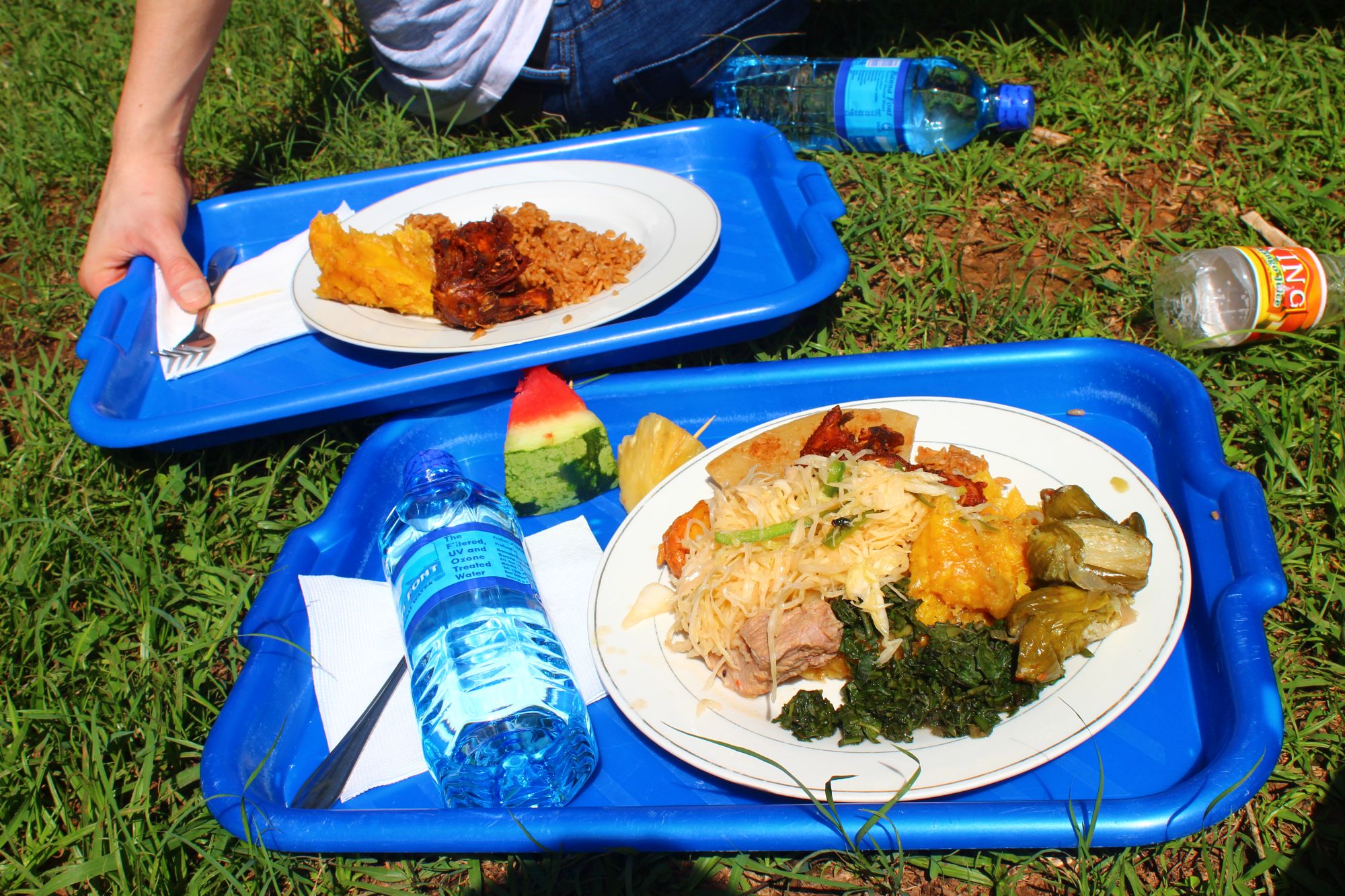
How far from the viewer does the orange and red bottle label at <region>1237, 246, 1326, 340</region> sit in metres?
2.89

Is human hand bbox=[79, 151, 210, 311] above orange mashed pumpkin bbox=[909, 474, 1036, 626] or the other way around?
above

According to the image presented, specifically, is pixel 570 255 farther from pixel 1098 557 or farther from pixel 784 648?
pixel 1098 557

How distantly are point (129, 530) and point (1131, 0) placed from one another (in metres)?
5.13

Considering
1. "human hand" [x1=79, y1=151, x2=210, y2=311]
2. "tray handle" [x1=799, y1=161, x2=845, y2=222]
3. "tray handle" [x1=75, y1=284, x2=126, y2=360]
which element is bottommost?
"tray handle" [x1=799, y1=161, x2=845, y2=222]

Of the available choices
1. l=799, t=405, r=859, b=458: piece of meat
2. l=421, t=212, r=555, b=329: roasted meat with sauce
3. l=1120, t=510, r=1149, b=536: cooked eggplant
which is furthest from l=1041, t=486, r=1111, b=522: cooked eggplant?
l=421, t=212, r=555, b=329: roasted meat with sauce

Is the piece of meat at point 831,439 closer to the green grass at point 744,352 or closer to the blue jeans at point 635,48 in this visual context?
the green grass at point 744,352

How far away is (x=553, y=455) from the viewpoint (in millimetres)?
2475

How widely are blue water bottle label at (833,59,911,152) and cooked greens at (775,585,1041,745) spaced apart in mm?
2745

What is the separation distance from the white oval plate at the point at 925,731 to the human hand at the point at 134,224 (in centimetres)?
215

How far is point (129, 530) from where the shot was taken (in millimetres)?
2908

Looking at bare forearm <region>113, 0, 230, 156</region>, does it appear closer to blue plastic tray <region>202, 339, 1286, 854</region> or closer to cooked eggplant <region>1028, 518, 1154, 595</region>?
blue plastic tray <region>202, 339, 1286, 854</region>

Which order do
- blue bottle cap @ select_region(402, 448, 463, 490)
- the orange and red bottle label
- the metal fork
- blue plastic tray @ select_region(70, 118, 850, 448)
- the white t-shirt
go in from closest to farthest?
blue bottle cap @ select_region(402, 448, 463, 490) < blue plastic tray @ select_region(70, 118, 850, 448) < the orange and red bottle label < the metal fork < the white t-shirt

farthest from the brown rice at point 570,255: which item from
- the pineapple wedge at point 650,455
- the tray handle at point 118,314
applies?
the tray handle at point 118,314

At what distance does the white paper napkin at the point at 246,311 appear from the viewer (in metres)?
3.22
